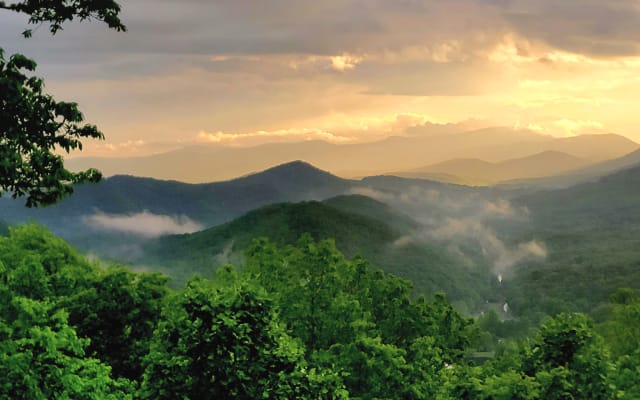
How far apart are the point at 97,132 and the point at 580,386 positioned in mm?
24146

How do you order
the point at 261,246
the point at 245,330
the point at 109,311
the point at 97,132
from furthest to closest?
the point at 261,246
the point at 109,311
the point at 97,132
the point at 245,330

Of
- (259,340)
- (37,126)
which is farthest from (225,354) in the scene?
(37,126)

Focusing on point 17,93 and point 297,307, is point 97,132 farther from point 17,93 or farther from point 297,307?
point 297,307

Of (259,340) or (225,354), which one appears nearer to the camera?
(225,354)

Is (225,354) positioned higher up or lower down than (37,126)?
lower down

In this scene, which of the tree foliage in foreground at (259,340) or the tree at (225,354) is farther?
the tree at (225,354)

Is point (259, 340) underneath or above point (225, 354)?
above

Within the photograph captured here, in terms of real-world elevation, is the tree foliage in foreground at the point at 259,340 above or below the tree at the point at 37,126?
below

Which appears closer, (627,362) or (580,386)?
(580,386)

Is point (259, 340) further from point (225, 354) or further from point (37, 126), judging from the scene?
point (37, 126)

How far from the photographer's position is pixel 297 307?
1593 inches

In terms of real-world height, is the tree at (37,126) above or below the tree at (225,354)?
above

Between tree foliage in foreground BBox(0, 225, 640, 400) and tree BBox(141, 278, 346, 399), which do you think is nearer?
tree foliage in foreground BBox(0, 225, 640, 400)

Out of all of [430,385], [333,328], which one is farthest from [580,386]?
[333,328]
